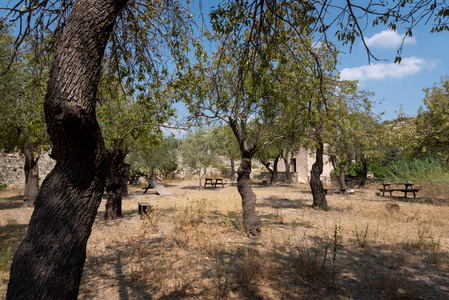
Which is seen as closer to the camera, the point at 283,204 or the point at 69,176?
the point at 69,176

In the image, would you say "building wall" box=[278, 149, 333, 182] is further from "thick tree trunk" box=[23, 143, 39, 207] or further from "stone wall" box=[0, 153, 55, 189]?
"stone wall" box=[0, 153, 55, 189]

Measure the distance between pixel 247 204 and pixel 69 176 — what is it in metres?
5.83

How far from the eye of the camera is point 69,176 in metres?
2.37

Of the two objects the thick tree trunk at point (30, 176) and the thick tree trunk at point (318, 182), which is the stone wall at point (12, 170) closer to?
the thick tree trunk at point (30, 176)

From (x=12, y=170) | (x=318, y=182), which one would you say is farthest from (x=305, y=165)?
(x=12, y=170)

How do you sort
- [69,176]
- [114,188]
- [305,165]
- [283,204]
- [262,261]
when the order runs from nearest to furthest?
[69,176] → [262,261] → [114,188] → [283,204] → [305,165]

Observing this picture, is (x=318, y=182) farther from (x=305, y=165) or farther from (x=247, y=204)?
(x=305, y=165)

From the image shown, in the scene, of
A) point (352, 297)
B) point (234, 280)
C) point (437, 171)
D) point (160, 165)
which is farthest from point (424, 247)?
point (160, 165)

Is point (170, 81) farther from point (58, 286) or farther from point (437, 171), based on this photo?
point (437, 171)

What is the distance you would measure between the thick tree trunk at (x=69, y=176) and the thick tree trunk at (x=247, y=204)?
18.0 ft

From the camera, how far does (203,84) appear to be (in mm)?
7969

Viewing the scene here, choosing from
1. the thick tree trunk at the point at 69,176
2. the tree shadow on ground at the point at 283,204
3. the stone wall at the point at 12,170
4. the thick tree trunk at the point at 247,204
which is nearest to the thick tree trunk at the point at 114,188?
the thick tree trunk at the point at 247,204

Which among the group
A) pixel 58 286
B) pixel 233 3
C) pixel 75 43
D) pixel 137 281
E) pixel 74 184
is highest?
pixel 233 3

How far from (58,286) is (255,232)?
5.79 metres
